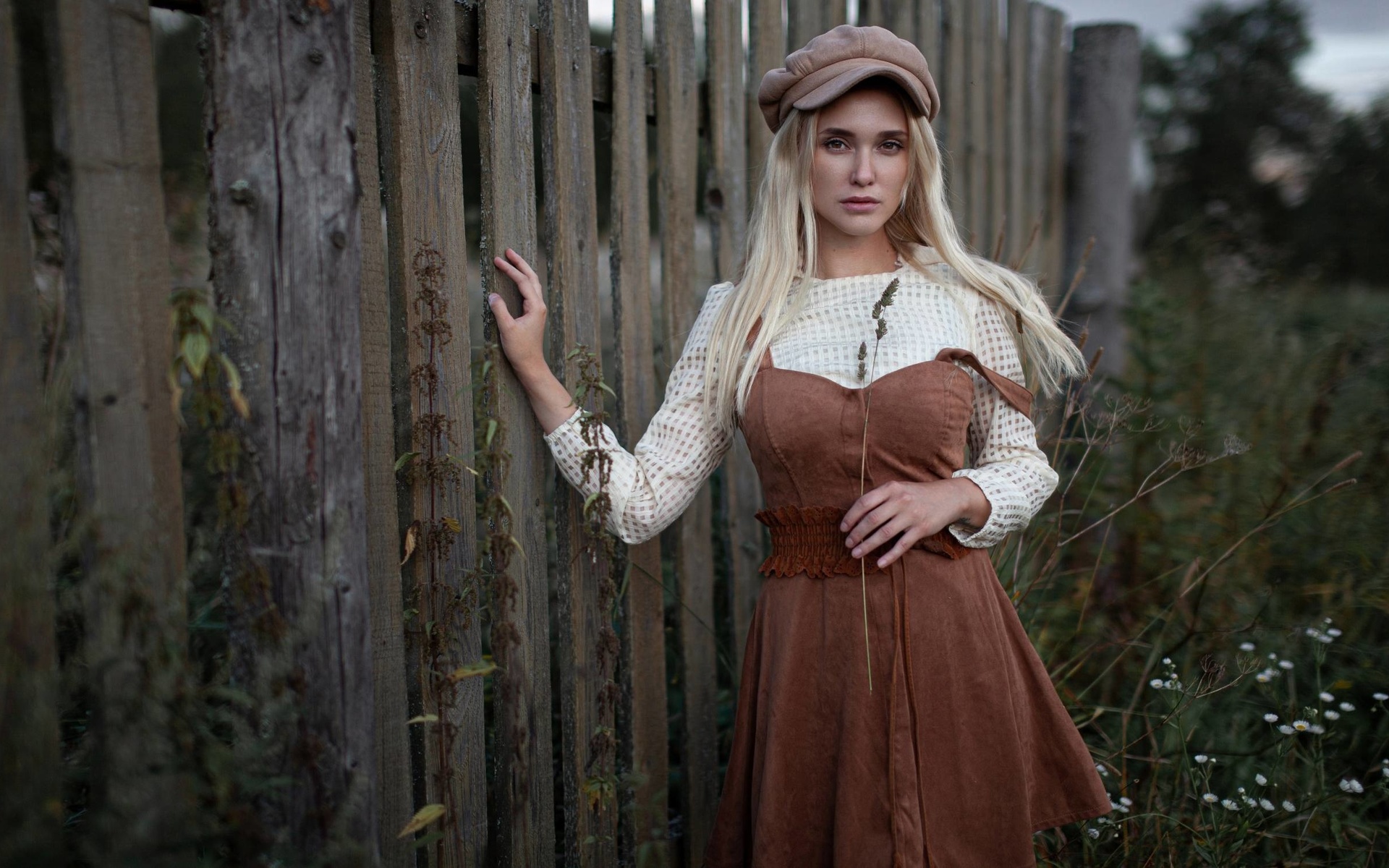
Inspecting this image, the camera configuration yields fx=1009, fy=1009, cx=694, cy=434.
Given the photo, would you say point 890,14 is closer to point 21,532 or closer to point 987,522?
point 987,522

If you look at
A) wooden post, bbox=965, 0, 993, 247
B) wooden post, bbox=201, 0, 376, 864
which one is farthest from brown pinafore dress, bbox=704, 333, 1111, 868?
wooden post, bbox=965, 0, 993, 247

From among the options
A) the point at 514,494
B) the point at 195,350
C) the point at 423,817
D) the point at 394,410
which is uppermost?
the point at 195,350

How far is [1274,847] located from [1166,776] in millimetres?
287

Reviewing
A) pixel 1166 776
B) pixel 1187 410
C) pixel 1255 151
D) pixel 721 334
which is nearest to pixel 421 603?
pixel 721 334

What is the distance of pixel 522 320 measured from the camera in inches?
78.2

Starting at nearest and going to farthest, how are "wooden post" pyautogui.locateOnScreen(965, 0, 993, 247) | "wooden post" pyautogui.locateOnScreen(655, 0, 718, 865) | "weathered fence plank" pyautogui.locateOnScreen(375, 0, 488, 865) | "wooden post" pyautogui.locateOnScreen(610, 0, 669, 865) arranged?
"weathered fence plank" pyautogui.locateOnScreen(375, 0, 488, 865)
"wooden post" pyautogui.locateOnScreen(610, 0, 669, 865)
"wooden post" pyautogui.locateOnScreen(655, 0, 718, 865)
"wooden post" pyautogui.locateOnScreen(965, 0, 993, 247)

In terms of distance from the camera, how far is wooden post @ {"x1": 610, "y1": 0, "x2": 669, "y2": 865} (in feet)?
7.61

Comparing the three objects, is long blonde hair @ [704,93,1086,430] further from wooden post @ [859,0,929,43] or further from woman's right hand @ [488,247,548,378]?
wooden post @ [859,0,929,43]

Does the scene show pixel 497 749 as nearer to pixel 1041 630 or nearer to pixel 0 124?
pixel 0 124

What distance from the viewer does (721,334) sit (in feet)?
7.07

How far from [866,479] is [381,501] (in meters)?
0.92

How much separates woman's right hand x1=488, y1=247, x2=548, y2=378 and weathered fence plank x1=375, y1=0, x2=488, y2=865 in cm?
7

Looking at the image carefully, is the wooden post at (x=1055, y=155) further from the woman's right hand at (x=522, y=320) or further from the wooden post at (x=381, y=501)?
the wooden post at (x=381, y=501)

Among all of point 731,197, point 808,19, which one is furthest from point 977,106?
point 731,197
